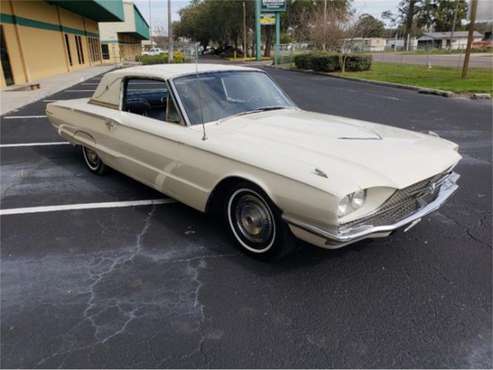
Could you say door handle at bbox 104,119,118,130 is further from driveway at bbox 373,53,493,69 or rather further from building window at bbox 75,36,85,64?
building window at bbox 75,36,85,64

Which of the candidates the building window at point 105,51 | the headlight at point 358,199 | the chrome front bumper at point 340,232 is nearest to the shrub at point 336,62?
the chrome front bumper at point 340,232

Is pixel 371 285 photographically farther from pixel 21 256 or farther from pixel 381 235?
pixel 21 256

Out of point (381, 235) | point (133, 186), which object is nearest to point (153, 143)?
point (133, 186)

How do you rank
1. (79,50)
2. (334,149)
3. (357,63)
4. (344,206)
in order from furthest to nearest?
(79,50)
(357,63)
(334,149)
(344,206)

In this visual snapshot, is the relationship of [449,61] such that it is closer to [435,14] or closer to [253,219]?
[253,219]

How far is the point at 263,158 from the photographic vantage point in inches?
113

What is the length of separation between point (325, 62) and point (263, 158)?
24554mm

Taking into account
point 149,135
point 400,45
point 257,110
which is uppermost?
point 400,45

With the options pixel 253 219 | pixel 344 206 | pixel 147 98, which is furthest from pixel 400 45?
pixel 344 206

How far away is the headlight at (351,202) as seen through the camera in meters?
2.51

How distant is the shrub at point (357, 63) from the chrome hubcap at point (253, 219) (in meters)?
23.7

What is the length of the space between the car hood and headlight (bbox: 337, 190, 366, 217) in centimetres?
9

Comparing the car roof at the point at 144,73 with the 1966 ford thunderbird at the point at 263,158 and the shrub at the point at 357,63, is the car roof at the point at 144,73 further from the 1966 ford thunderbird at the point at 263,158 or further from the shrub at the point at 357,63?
the shrub at the point at 357,63

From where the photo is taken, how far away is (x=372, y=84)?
17828mm
